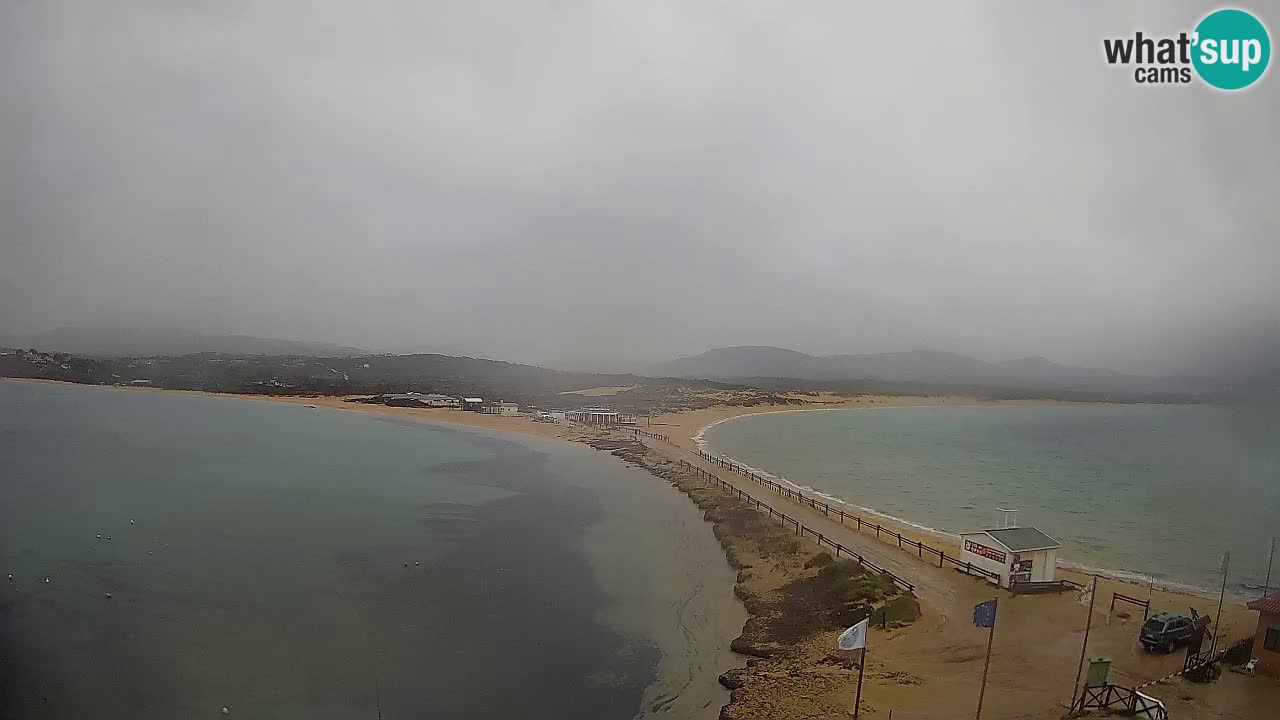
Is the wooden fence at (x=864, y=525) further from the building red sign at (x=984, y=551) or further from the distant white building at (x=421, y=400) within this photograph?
the distant white building at (x=421, y=400)

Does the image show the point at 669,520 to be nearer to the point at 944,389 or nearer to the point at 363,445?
the point at 363,445

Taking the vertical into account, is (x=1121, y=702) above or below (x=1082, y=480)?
below

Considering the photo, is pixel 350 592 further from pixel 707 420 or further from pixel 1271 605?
pixel 707 420

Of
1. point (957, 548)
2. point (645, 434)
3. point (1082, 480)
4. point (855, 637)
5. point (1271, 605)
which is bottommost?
point (645, 434)

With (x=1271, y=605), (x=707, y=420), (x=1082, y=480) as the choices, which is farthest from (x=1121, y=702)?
(x=707, y=420)

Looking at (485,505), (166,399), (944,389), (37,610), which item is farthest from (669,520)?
(944,389)

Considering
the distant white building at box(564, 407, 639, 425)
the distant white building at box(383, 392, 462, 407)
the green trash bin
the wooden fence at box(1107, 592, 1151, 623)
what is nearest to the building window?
the green trash bin
